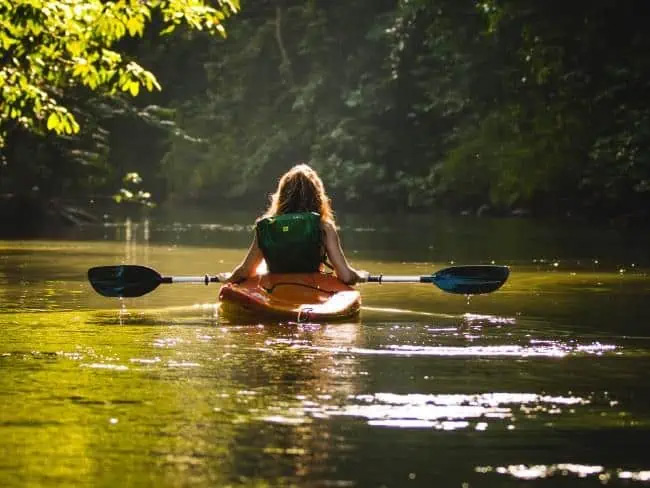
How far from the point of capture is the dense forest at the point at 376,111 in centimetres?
3856

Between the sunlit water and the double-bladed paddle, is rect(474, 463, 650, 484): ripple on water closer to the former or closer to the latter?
the sunlit water

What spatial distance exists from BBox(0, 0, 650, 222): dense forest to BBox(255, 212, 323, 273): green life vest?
224 cm

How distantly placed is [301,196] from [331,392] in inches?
217

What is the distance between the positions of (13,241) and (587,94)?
48.2 ft

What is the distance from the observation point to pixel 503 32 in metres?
47.1

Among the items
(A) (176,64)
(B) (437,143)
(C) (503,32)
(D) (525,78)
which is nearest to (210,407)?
(D) (525,78)

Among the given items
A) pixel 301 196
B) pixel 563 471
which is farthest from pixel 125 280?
pixel 563 471

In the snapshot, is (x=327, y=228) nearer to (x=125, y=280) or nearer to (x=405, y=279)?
(x=405, y=279)

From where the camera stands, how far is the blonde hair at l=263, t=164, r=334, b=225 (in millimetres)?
14969

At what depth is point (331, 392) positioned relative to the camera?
9648 millimetres

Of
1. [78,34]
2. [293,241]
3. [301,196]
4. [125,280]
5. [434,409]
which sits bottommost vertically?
[434,409]

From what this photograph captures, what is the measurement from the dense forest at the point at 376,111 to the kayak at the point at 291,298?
2646mm

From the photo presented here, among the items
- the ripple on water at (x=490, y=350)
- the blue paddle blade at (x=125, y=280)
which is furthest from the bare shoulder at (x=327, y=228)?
the ripple on water at (x=490, y=350)

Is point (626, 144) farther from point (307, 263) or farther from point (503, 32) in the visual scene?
point (307, 263)
